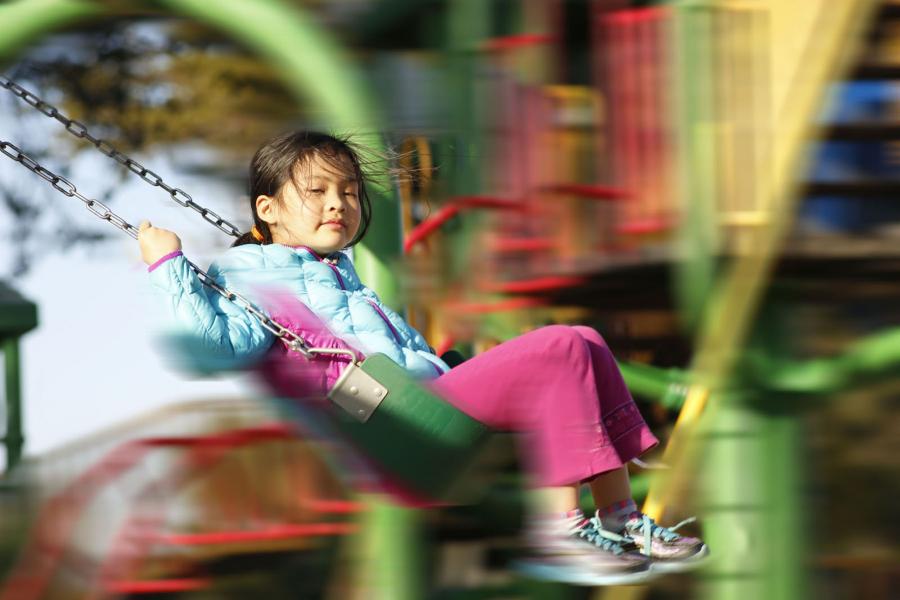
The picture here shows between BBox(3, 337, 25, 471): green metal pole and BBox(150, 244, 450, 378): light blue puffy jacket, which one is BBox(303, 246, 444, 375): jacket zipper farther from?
BBox(3, 337, 25, 471): green metal pole

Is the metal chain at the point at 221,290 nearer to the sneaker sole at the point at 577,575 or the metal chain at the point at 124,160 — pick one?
the metal chain at the point at 124,160

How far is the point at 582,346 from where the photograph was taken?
3.01 m

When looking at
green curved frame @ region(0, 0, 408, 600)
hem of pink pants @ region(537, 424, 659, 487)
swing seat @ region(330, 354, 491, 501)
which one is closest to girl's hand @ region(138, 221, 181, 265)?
swing seat @ region(330, 354, 491, 501)

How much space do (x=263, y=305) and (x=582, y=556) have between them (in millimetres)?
685

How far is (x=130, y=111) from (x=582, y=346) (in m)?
8.16

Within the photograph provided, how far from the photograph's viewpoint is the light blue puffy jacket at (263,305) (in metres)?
2.74

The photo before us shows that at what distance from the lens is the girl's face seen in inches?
114

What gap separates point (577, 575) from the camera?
117 inches

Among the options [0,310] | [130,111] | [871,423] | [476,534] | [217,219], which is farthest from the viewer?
[130,111]

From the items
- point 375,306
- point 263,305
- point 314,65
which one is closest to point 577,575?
point 375,306

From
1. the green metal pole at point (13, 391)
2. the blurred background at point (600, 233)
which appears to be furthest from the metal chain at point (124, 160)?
the green metal pole at point (13, 391)

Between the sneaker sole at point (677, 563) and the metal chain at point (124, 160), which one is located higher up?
the metal chain at point (124, 160)

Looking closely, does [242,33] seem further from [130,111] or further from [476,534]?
[130,111]

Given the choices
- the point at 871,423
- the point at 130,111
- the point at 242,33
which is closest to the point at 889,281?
the point at 242,33
